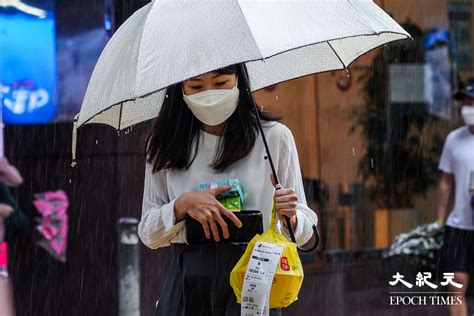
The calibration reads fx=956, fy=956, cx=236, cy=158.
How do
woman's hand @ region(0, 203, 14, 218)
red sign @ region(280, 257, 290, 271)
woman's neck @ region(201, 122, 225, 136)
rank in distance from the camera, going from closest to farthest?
red sign @ region(280, 257, 290, 271) → woman's neck @ region(201, 122, 225, 136) → woman's hand @ region(0, 203, 14, 218)

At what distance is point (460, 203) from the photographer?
22.8ft

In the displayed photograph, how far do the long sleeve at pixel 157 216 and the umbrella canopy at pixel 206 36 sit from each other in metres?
0.36

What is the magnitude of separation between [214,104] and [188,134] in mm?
233

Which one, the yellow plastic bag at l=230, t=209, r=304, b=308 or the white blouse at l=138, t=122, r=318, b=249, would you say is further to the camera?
the white blouse at l=138, t=122, r=318, b=249

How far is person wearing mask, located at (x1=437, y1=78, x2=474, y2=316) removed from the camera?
689 centimetres

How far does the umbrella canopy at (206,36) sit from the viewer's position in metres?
3.34

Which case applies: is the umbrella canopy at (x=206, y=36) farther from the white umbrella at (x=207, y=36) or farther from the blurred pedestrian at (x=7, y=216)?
the blurred pedestrian at (x=7, y=216)

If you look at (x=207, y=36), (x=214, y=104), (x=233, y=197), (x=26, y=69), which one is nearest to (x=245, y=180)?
(x=233, y=197)

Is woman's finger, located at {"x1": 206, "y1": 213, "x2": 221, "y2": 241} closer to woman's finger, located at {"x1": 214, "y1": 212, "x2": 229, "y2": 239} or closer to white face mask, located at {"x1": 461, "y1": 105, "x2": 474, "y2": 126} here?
woman's finger, located at {"x1": 214, "y1": 212, "x2": 229, "y2": 239}

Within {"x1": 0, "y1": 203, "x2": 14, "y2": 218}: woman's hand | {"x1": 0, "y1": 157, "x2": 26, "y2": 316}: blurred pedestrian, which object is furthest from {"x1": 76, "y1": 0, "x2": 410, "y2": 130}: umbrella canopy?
{"x1": 0, "y1": 157, "x2": 26, "y2": 316}: blurred pedestrian

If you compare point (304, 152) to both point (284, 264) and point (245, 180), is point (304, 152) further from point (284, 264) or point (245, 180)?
point (284, 264)

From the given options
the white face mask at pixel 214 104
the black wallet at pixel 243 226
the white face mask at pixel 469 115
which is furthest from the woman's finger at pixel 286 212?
the white face mask at pixel 469 115

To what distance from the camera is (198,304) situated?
353 centimetres

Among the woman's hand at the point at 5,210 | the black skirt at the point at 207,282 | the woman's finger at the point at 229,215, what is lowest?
the black skirt at the point at 207,282
